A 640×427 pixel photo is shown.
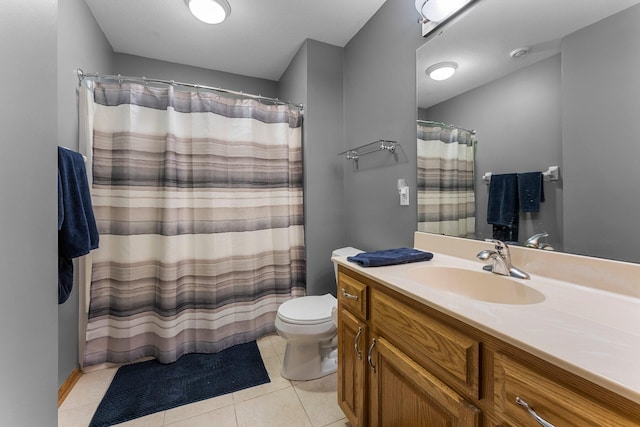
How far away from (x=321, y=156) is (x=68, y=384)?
7.39ft

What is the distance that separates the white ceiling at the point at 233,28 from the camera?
1778 mm

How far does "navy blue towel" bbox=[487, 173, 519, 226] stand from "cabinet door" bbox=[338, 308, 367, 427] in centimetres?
77

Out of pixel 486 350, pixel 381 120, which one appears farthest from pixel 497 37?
pixel 486 350

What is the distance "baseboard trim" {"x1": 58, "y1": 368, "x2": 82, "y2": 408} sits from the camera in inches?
58.4

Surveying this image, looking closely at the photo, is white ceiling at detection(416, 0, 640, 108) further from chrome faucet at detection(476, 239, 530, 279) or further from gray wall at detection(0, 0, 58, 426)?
gray wall at detection(0, 0, 58, 426)

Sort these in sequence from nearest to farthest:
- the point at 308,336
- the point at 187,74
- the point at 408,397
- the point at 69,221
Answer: the point at 408,397
the point at 69,221
the point at 308,336
the point at 187,74

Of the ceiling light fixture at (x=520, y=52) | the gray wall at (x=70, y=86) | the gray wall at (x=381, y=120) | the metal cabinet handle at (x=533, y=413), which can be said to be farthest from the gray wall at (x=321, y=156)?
the metal cabinet handle at (x=533, y=413)

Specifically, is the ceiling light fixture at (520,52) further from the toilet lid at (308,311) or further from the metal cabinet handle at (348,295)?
the toilet lid at (308,311)

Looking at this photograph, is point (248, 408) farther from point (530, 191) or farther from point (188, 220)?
point (530, 191)

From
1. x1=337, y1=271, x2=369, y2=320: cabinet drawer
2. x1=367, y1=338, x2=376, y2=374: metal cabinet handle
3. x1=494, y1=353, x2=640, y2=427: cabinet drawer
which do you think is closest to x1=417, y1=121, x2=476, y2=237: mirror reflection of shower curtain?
x1=337, y1=271, x2=369, y2=320: cabinet drawer

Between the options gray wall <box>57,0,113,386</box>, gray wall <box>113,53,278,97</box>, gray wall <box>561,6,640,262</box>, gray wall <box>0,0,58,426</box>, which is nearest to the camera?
gray wall <box>0,0,58,426</box>

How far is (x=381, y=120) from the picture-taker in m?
1.81

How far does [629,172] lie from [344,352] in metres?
1.24

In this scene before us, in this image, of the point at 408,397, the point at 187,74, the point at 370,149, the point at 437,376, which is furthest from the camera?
the point at 187,74
